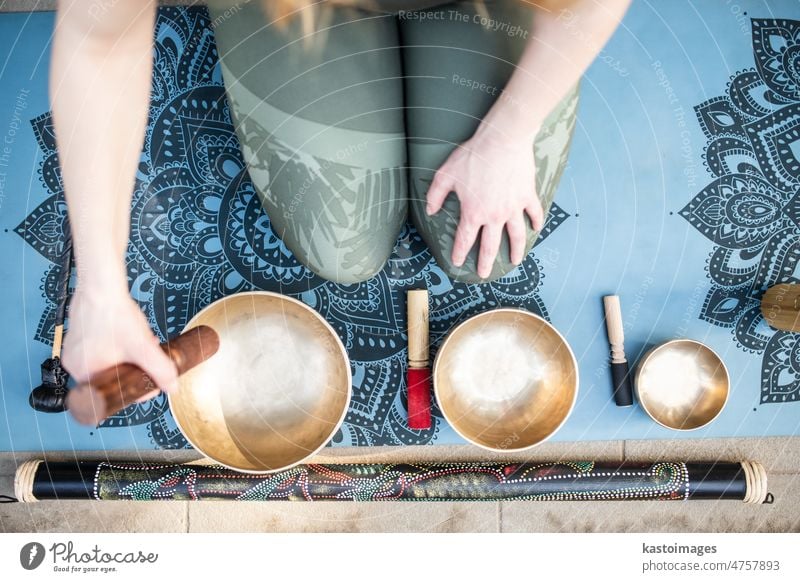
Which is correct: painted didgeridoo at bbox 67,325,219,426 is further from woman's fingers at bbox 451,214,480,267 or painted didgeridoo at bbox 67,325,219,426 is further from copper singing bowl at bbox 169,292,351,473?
woman's fingers at bbox 451,214,480,267

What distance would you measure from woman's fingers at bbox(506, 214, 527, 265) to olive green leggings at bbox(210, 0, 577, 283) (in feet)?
0.13

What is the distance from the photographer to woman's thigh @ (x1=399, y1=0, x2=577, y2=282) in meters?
0.59

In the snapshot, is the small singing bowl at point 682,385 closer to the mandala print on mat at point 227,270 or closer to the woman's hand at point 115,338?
the mandala print on mat at point 227,270

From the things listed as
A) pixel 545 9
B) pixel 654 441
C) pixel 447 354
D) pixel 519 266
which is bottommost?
pixel 654 441

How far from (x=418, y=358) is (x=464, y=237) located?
0.18 meters

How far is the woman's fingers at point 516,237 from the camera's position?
618 millimetres

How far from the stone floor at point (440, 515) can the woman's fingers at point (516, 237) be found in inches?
15.0

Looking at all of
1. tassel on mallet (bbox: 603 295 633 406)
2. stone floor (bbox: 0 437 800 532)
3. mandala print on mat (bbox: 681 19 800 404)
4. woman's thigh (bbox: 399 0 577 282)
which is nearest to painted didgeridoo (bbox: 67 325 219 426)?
stone floor (bbox: 0 437 800 532)

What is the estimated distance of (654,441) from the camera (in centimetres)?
74

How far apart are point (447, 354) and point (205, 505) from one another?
16.8 inches

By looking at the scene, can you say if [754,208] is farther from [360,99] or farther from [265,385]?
[265,385]
